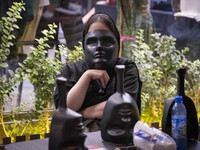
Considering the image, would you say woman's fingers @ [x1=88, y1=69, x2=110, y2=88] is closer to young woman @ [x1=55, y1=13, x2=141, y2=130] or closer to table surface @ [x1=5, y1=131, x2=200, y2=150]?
young woman @ [x1=55, y1=13, x2=141, y2=130]

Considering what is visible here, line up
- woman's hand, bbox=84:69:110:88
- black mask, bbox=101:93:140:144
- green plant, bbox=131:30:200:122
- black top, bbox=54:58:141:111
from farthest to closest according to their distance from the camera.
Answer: green plant, bbox=131:30:200:122, black top, bbox=54:58:141:111, woman's hand, bbox=84:69:110:88, black mask, bbox=101:93:140:144

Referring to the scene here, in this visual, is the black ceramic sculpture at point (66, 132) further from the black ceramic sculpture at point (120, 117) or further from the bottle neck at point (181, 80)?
the bottle neck at point (181, 80)

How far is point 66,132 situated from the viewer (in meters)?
1.54

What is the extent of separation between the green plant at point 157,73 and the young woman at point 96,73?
1013mm

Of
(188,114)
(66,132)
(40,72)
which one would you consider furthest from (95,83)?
(66,132)

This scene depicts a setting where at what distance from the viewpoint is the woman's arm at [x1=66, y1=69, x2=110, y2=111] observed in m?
2.39

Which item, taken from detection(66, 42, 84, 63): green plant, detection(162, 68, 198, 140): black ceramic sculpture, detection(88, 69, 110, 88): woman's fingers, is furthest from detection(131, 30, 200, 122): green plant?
detection(162, 68, 198, 140): black ceramic sculpture

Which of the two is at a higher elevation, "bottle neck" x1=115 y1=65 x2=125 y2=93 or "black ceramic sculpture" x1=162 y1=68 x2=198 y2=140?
"bottle neck" x1=115 y1=65 x2=125 y2=93

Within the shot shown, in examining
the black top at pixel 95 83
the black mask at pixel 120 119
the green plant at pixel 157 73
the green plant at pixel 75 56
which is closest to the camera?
the black mask at pixel 120 119

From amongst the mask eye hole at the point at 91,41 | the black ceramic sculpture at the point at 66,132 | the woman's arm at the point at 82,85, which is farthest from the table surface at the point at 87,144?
the mask eye hole at the point at 91,41

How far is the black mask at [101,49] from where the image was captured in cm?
240

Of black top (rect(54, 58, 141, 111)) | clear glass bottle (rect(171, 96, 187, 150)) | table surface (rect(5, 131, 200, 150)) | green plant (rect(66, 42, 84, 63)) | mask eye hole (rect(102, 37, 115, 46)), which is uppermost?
mask eye hole (rect(102, 37, 115, 46))

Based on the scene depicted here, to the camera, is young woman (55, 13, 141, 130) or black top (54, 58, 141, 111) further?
black top (54, 58, 141, 111)

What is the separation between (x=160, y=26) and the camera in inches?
180
